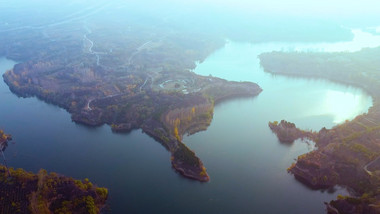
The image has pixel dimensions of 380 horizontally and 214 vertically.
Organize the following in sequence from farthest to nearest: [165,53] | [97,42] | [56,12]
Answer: [56,12] < [97,42] < [165,53]

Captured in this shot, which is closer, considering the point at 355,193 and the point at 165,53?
the point at 355,193

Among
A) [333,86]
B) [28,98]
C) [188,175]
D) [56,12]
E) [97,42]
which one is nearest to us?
[188,175]

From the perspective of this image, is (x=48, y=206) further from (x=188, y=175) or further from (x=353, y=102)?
(x=353, y=102)

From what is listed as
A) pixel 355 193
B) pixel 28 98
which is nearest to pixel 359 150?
pixel 355 193

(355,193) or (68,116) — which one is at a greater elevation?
Answer: (355,193)

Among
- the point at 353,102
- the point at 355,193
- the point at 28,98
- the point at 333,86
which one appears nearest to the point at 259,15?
the point at 333,86

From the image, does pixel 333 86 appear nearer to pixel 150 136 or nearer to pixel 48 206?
pixel 150 136
